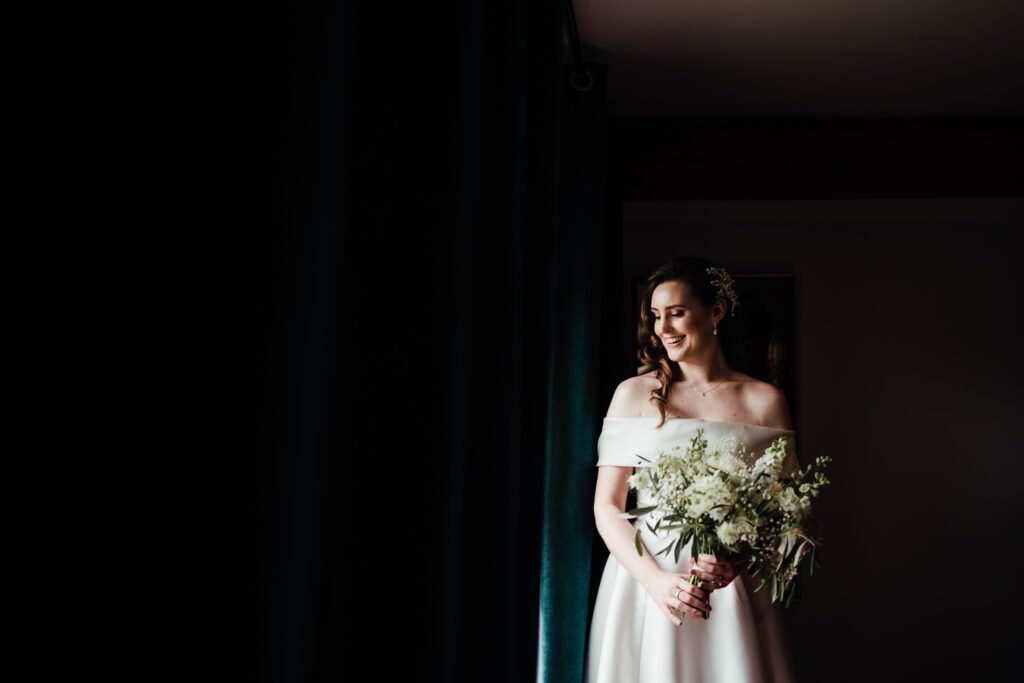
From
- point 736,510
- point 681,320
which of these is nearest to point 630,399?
point 681,320

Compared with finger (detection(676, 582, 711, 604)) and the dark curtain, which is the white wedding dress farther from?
the dark curtain

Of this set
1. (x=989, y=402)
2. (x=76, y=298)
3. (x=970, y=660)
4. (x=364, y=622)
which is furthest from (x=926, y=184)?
(x=76, y=298)

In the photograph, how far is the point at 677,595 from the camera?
2111mm

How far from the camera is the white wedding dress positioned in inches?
86.6

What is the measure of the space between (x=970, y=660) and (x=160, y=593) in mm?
5053

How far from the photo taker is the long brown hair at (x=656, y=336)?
2.49 m

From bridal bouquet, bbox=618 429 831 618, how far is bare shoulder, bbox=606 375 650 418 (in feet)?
1.27

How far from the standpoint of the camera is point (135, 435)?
343 mm

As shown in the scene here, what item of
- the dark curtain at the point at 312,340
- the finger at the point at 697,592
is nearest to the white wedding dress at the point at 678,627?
the finger at the point at 697,592

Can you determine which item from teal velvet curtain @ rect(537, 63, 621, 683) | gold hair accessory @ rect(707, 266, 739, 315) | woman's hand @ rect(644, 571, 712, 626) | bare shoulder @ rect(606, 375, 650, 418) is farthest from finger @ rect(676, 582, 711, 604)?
gold hair accessory @ rect(707, 266, 739, 315)

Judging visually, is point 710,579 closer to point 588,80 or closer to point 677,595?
point 677,595

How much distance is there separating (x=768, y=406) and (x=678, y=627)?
29.1 inches

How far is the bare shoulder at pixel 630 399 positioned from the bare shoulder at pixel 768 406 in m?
0.33

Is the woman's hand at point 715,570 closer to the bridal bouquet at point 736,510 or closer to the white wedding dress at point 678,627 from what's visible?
the bridal bouquet at point 736,510
